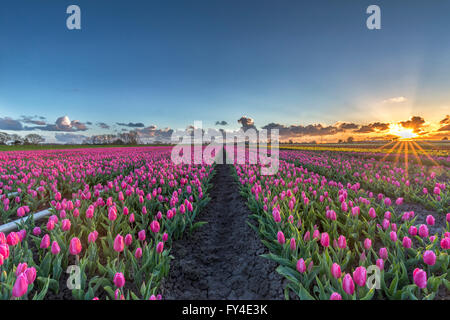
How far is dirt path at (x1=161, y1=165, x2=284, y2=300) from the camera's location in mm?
2820

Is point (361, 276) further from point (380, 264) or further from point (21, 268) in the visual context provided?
point (21, 268)

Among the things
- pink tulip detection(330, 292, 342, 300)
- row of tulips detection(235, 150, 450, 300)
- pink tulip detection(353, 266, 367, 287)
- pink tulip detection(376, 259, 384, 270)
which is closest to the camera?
pink tulip detection(330, 292, 342, 300)

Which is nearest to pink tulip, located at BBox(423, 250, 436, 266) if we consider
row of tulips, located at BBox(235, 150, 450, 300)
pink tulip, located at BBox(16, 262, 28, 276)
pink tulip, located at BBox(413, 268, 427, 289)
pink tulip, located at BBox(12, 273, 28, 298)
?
row of tulips, located at BBox(235, 150, 450, 300)

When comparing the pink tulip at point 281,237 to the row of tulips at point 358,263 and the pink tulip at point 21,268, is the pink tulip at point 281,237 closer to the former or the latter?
the row of tulips at point 358,263

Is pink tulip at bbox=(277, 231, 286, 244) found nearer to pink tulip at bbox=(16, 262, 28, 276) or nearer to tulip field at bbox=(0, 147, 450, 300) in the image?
tulip field at bbox=(0, 147, 450, 300)

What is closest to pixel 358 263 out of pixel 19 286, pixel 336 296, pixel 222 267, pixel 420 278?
pixel 420 278

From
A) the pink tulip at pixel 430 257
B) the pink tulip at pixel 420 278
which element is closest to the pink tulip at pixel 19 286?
the pink tulip at pixel 420 278

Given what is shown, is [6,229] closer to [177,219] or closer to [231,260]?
[177,219]

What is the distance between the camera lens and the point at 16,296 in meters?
1.72

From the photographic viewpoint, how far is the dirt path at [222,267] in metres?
2.82

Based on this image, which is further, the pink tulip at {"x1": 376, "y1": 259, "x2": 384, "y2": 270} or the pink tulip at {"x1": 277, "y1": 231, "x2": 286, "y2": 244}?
the pink tulip at {"x1": 277, "y1": 231, "x2": 286, "y2": 244}
